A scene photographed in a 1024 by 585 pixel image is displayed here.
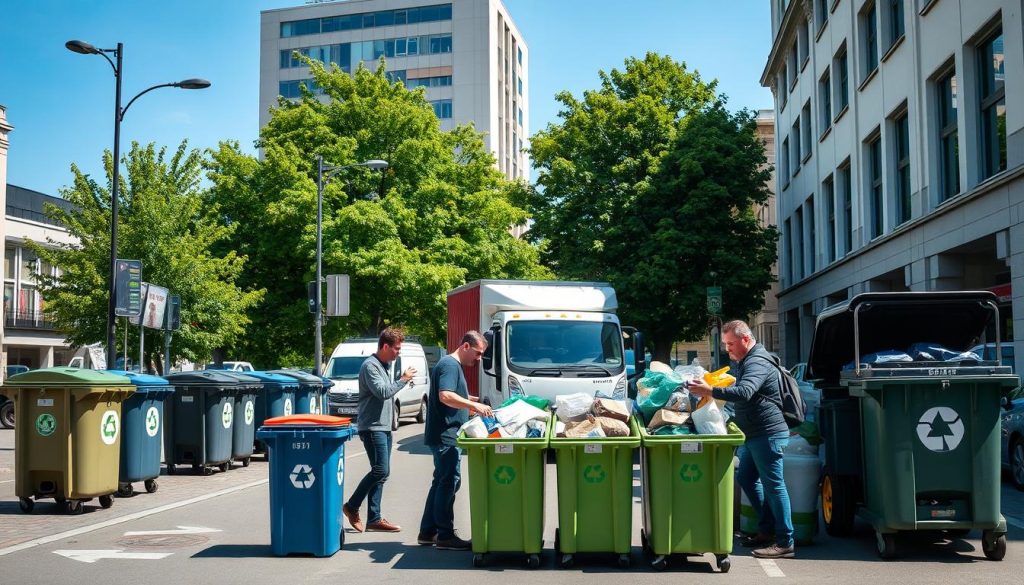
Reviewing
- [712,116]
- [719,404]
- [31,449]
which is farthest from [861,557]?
[712,116]

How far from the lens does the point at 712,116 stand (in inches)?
1407

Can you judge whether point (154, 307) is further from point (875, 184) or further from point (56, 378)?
point (875, 184)

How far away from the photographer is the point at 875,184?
88.3ft

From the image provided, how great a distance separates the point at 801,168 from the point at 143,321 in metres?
25.2

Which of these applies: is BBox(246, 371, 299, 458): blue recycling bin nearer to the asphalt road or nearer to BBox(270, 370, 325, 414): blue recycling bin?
BBox(270, 370, 325, 414): blue recycling bin

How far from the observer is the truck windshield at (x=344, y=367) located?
24109 millimetres

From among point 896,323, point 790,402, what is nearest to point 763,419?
point 790,402

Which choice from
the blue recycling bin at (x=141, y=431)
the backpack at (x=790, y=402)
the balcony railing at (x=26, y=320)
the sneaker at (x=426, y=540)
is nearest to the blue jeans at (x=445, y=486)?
the sneaker at (x=426, y=540)

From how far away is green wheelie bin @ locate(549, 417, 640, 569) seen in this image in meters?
7.38

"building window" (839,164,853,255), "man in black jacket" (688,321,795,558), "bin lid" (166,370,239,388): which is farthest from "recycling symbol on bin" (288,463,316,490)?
"building window" (839,164,853,255)

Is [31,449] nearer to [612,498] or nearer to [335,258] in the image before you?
[612,498]

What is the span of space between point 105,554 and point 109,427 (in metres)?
2.84

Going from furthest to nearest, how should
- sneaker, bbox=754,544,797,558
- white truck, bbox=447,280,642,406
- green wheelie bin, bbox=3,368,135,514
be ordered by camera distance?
white truck, bbox=447,280,642,406
green wheelie bin, bbox=3,368,135,514
sneaker, bbox=754,544,797,558

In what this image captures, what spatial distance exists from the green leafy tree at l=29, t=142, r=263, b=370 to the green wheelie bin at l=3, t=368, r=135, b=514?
18523mm
